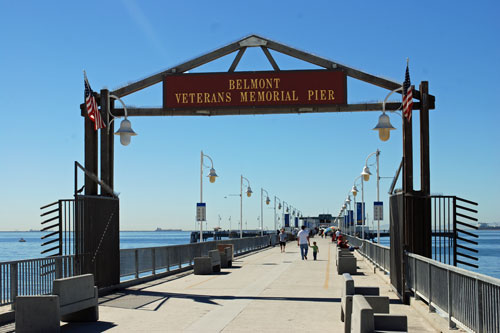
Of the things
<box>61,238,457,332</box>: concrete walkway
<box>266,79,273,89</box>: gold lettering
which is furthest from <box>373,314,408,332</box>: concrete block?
<box>266,79,273,89</box>: gold lettering

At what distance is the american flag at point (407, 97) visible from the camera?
1742 cm

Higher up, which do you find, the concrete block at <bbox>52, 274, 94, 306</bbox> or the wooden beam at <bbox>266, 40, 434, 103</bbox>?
the wooden beam at <bbox>266, 40, 434, 103</bbox>

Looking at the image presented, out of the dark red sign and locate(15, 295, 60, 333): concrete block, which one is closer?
locate(15, 295, 60, 333): concrete block

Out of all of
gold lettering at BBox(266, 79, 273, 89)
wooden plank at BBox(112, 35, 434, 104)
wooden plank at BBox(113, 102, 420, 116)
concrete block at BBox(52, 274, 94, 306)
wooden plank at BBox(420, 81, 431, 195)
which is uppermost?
wooden plank at BBox(112, 35, 434, 104)

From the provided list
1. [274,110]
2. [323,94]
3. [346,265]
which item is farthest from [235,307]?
[346,265]

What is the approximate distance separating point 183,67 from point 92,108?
309cm

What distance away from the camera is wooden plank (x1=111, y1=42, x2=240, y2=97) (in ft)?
64.5

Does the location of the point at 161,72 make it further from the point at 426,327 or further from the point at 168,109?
the point at 426,327

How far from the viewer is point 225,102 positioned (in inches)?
752

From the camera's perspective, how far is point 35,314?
1116 cm

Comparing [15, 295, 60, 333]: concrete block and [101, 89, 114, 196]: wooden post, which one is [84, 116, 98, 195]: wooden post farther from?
[15, 295, 60, 333]: concrete block

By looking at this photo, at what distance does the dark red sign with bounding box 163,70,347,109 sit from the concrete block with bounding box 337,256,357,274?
888cm

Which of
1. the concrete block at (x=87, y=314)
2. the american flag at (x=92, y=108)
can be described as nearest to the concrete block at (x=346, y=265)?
the american flag at (x=92, y=108)

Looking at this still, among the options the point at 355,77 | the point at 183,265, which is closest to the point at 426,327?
the point at 355,77
